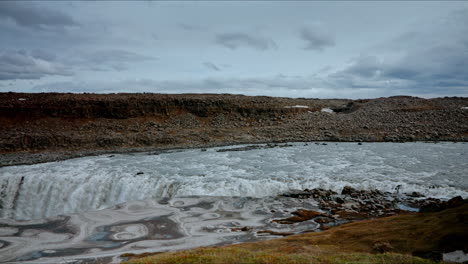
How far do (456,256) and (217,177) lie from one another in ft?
49.4

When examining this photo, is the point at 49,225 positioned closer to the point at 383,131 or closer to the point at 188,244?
the point at 188,244

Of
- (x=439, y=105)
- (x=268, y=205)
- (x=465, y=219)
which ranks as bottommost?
(x=268, y=205)

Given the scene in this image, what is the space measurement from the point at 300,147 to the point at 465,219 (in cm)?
2373

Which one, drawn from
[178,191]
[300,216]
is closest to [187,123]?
[178,191]

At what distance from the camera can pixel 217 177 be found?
2170 centimetres

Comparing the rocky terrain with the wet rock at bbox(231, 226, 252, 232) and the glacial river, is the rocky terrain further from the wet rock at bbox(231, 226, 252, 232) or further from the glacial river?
the wet rock at bbox(231, 226, 252, 232)

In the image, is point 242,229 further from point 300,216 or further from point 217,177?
point 217,177

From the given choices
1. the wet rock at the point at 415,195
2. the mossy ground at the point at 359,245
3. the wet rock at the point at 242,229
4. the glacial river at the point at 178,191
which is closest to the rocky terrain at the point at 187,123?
the glacial river at the point at 178,191

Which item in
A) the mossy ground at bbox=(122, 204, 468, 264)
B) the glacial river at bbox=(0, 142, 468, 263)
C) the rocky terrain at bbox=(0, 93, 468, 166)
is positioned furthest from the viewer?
the rocky terrain at bbox=(0, 93, 468, 166)

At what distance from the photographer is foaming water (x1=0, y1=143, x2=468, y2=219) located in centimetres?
1920

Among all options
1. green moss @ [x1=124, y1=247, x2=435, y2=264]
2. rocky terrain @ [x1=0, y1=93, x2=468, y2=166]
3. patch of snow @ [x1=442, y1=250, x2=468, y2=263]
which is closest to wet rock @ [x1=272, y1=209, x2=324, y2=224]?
green moss @ [x1=124, y1=247, x2=435, y2=264]

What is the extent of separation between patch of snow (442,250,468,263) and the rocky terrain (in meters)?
29.4

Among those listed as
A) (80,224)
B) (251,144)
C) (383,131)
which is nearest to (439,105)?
(383,131)

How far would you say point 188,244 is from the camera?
40.5 ft
